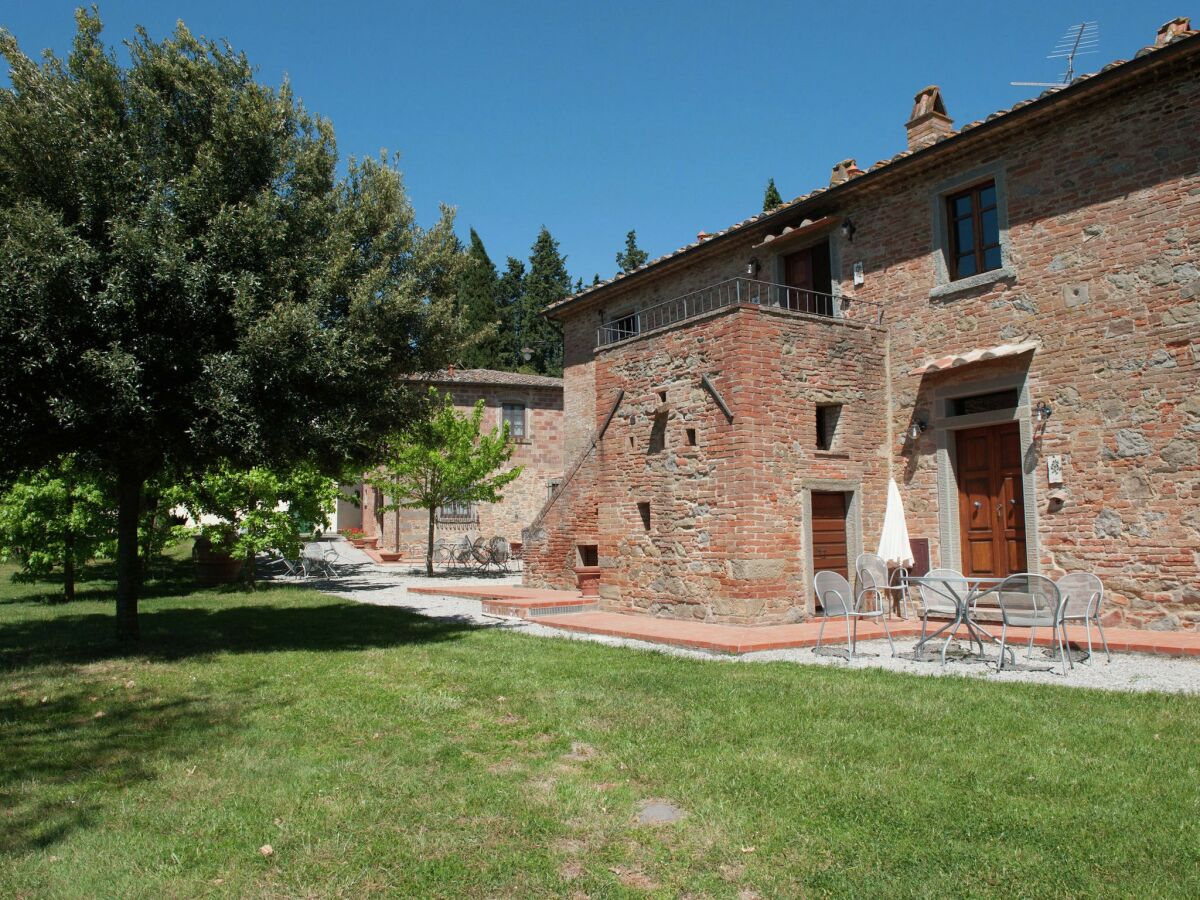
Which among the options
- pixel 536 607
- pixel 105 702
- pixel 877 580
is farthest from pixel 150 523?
pixel 877 580

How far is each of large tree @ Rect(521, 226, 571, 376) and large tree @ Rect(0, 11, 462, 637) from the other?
38248 mm

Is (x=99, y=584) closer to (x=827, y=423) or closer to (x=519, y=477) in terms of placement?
(x=519, y=477)

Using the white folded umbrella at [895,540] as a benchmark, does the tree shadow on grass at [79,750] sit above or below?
below

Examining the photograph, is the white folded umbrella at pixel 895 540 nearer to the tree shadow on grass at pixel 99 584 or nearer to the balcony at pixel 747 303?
the balcony at pixel 747 303

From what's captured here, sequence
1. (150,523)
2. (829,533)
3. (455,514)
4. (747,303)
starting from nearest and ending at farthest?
(747,303) < (829,533) < (150,523) < (455,514)

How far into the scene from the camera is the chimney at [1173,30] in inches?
389

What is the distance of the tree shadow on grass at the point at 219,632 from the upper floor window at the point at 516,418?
49.9 feet

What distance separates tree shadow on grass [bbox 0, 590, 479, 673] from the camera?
914cm

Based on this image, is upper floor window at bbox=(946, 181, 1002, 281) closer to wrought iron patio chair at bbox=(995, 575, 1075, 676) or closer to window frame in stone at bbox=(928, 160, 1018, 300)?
window frame in stone at bbox=(928, 160, 1018, 300)

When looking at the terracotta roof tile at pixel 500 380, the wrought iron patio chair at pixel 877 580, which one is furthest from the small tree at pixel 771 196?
the wrought iron patio chair at pixel 877 580

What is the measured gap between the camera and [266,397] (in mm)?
8805

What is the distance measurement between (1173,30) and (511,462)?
2250 centimetres

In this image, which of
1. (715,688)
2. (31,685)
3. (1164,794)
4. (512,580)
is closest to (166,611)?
(31,685)

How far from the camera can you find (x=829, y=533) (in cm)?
1201
